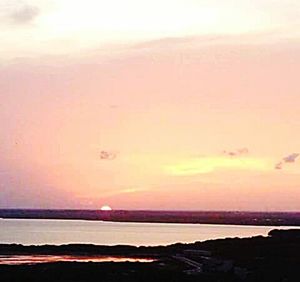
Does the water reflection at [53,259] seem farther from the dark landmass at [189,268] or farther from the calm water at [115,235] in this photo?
the calm water at [115,235]

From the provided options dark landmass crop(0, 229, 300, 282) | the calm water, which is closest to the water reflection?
dark landmass crop(0, 229, 300, 282)

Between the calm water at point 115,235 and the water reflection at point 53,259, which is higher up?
the calm water at point 115,235

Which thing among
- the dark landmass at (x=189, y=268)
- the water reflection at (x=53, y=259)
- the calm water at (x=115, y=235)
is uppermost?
the calm water at (x=115, y=235)

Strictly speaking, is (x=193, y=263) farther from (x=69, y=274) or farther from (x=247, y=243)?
(x=247, y=243)

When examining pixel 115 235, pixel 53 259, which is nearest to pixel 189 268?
pixel 53 259

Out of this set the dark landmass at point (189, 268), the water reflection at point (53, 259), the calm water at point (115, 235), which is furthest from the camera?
the calm water at point (115, 235)

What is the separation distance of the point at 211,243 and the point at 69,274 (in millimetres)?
30828

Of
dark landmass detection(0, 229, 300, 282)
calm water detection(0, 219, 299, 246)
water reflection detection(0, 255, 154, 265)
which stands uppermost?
calm water detection(0, 219, 299, 246)

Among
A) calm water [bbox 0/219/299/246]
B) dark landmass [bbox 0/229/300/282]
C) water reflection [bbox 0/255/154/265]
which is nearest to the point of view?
dark landmass [bbox 0/229/300/282]

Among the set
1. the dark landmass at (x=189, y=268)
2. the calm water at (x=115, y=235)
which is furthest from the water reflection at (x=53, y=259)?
the calm water at (x=115, y=235)

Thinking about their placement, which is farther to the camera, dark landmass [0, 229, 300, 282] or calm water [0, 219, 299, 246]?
calm water [0, 219, 299, 246]

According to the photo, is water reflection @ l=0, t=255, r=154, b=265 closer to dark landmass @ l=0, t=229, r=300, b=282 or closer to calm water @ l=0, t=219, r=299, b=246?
dark landmass @ l=0, t=229, r=300, b=282

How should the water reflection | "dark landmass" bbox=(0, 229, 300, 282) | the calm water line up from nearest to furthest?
"dark landmass" bbox=(0, 229, 300, 282) → the water reflection → the calm water

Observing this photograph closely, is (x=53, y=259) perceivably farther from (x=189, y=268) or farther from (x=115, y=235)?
(x=115, y=235)
